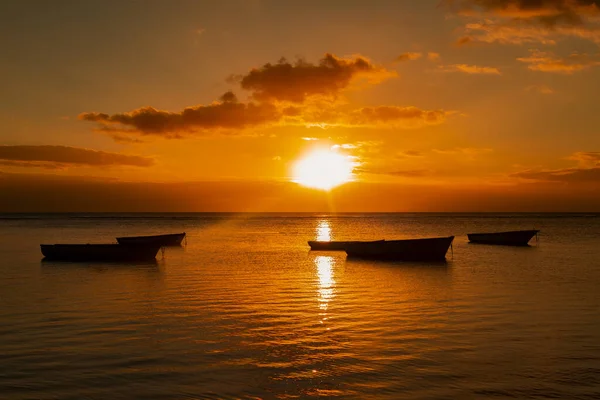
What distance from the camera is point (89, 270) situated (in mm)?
36188

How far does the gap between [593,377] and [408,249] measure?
32.5 meters

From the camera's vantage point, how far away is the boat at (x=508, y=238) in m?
61.9

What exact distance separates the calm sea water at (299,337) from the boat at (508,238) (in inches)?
1234

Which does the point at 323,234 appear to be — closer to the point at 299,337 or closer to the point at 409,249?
the point at 409,249

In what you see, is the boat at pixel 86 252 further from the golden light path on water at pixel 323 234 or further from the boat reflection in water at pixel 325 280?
the golden light path on water at pixel 323 234

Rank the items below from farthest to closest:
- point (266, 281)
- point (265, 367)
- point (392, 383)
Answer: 1. point (266, 281)
2. point (265, 367)
3. point (392, 383)

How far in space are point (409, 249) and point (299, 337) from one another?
29907 millimetres

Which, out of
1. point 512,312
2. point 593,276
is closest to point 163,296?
point 512,312

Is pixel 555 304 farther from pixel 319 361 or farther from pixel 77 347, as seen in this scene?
pixel 77 347

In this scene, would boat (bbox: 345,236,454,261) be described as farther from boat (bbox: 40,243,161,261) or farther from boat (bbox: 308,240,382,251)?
boat (bbox: 40,243,161,261)

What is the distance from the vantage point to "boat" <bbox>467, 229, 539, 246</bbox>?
61875mm

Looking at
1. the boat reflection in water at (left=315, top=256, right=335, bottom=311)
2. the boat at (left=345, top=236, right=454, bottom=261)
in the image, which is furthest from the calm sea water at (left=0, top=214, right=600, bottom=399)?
the boat at (left=345, top=236, right=454, bottom=261)

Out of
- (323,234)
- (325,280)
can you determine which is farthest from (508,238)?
(325,280)

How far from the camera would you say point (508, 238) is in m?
63.2
